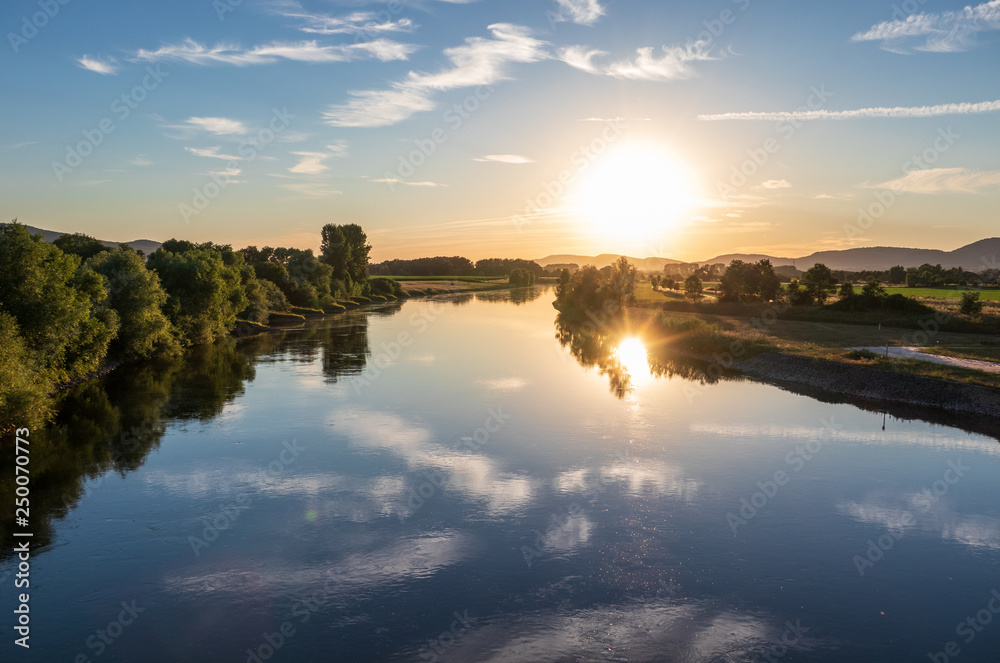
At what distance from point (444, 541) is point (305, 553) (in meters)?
4.97

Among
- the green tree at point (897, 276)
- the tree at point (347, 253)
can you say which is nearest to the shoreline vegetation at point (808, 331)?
the tree at point (347, 253)

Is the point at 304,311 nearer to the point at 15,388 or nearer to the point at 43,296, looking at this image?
the point at 43,296

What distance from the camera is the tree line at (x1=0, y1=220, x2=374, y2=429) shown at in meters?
36.8

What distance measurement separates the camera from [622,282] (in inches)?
4700

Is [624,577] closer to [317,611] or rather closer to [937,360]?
[317,611]

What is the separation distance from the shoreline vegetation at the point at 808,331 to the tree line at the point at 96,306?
136 feet

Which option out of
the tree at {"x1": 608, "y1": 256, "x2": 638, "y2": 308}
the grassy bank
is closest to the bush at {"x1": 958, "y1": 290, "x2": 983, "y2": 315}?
→ the grassy bank

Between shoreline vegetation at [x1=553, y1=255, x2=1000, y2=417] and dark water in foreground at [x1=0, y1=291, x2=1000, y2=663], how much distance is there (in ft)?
20.8

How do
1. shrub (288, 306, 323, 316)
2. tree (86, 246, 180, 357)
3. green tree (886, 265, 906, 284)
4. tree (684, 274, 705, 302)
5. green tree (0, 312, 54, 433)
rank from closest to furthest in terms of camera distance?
green tree (0, 312, 54, 433) → tree (86, 246, 180, 357) → tree (684, 274, 705, 302) → shrub (288, 306, 323, 316) → green tree (886, 265, 906, 284)

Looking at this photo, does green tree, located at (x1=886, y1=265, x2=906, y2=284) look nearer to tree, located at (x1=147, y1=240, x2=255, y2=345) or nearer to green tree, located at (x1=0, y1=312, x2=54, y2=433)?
tree, located at (x1=147, y1=240, x2=255, y2=345)

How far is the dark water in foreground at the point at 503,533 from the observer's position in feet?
56.2

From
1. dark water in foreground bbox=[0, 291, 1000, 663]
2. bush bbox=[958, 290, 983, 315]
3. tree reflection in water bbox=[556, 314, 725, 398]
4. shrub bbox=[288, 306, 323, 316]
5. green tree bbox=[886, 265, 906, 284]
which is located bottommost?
dark water in foreground bbox=[0, 291, 1000, 663]

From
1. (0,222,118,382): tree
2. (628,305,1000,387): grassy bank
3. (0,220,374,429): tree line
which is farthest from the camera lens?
(628,305,1000,387): grassy bank

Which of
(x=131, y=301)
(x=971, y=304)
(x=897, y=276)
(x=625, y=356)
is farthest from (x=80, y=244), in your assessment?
(x=897, y=276)
